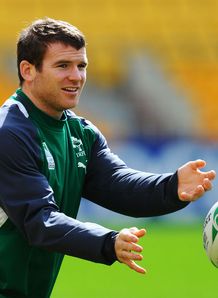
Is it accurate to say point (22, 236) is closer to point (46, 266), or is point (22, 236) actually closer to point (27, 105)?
point (46, 266)

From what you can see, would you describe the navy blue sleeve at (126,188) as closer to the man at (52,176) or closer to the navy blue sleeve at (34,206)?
the man at (52,176)

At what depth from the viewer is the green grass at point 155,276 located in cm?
938

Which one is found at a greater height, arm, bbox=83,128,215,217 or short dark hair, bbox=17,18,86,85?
short dark hair, bbox=17,18,86,85

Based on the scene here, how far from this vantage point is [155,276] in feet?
34.3

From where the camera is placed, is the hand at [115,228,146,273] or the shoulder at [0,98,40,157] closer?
the hand at [115,228,146,273]

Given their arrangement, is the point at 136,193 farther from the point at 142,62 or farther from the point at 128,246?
the point at 142,62

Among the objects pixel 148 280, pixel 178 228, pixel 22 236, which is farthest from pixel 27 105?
pixel 178 228

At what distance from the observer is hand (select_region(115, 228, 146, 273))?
4430mm

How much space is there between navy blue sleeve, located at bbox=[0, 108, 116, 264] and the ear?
231 millimetres

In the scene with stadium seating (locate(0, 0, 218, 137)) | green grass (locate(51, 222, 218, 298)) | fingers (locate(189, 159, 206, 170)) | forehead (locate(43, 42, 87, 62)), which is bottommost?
green grass (locate(51, 222, 218, 298))

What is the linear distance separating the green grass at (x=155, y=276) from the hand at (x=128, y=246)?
4.62m

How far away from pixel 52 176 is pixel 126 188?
0.50 metres

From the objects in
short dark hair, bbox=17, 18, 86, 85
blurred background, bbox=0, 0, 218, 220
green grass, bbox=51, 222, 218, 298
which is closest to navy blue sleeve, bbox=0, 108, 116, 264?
short dark hair, bbox=17, 18, 86, 85

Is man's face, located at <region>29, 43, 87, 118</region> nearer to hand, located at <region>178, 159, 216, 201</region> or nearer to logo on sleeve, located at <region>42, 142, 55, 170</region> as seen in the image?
logo on sleeve, located at <region>42, 142, 55, 170</region>
